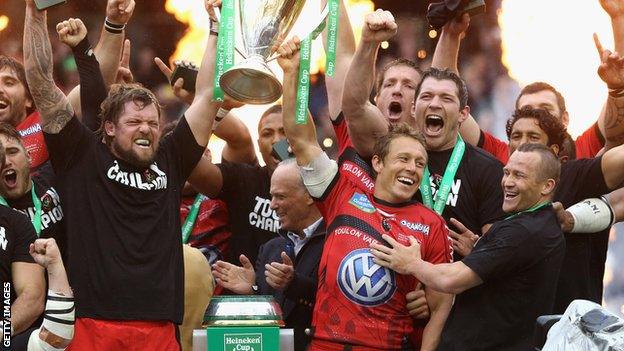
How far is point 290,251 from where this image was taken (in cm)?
550

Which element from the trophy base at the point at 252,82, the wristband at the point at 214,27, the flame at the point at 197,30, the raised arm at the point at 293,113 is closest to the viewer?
the trophy base at the point at 252,82

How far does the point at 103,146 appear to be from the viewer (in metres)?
5.04

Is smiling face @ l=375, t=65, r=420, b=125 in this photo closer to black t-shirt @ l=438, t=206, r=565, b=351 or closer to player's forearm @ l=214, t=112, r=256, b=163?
player's forearm @ l=214, t=112, r=256, b=163

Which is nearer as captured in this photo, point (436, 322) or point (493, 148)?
point (436, 322)

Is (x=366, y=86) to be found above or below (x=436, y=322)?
above

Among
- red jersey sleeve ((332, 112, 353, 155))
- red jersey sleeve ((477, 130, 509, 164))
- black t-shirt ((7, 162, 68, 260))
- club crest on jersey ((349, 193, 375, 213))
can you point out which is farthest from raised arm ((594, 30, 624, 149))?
black t-shirt ((7, 162, 68, 260))

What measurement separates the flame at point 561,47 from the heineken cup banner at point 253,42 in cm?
343

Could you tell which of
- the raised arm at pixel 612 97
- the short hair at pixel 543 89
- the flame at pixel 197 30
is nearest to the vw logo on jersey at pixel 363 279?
the raised arm at pixel 612 97

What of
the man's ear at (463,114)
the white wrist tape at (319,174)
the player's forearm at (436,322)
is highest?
the man's ear at (463,114)

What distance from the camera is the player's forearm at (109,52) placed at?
5.62 m

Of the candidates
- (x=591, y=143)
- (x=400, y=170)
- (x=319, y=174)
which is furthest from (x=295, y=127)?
(x=591, y=143)

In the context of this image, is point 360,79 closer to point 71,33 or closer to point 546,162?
point 546,162

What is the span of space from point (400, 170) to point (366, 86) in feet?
1.33

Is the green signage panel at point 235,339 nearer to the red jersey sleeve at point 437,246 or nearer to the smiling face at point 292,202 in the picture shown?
the red jersey sleeve at point 437,246
